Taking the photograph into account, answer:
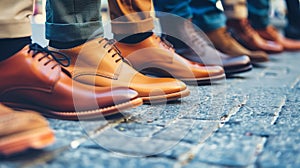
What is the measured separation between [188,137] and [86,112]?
296 millimetres

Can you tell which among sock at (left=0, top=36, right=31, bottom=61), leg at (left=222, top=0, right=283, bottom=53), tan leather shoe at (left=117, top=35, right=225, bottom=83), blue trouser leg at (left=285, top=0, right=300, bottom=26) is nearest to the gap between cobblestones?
tan leather shoe at (left=117, top=35, right=225, bottom=83)

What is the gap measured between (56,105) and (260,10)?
2.18 m

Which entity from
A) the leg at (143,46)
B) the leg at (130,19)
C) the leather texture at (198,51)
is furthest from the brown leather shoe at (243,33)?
the leg at (130,19)

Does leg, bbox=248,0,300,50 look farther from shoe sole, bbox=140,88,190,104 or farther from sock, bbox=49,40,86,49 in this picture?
sock, bbox=49,40,86,49

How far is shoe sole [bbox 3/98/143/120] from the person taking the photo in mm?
1184

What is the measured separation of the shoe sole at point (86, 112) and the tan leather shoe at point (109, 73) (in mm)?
160

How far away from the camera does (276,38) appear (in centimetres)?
326

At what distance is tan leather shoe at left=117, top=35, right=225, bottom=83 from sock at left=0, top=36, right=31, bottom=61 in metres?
0.49

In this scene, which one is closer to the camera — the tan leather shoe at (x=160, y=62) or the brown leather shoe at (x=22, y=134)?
the brown leather shoe at (x=22, y=134)

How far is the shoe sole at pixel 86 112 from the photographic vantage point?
3.88 feet

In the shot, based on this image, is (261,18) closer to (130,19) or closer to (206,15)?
(206,15)

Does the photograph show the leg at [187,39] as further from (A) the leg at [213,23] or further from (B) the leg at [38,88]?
(B) the leg at [38,88]

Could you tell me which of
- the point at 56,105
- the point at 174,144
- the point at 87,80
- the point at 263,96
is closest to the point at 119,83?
the point at 87,80

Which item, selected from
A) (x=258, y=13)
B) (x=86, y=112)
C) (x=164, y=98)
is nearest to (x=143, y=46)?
(x=164, y=98)
